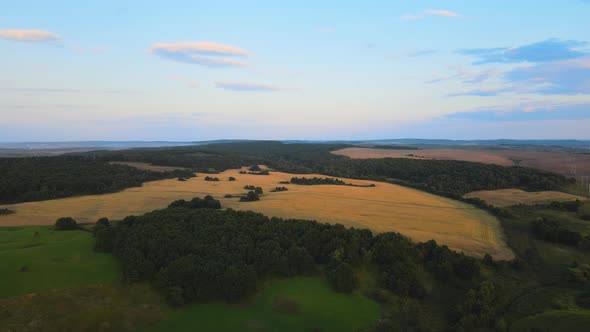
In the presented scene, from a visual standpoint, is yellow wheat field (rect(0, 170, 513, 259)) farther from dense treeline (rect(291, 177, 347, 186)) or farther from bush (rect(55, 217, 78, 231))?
dense treeline (rect(291, 177, 347, 186))

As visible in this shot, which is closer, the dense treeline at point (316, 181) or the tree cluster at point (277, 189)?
the tree cluster at point (277, 189)

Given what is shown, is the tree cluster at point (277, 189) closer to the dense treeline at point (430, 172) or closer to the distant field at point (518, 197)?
the dense treeline at point (430, 172)

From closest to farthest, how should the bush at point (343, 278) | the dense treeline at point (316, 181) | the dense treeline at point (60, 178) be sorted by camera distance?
1. the bush at point (343, 278)
2. the dense treeline at point (60, 178)
3. the dense treeline at point (316, 181)

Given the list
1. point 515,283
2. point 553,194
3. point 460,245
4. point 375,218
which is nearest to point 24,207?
point 375,218

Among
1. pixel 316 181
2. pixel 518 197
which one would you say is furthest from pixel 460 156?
pixel 316 181

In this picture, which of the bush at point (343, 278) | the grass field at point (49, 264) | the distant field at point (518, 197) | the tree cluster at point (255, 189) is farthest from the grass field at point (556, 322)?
the tree cluster at point (255, 189)

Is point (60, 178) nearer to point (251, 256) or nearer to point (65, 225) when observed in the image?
point (65, 225)

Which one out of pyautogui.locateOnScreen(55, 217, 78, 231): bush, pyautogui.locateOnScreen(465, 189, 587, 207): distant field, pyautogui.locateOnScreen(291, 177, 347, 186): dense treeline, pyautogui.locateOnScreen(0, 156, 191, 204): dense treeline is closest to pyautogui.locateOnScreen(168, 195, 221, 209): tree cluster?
pyautogui.locateOnScreen(55, 217, 78, 231): bush
